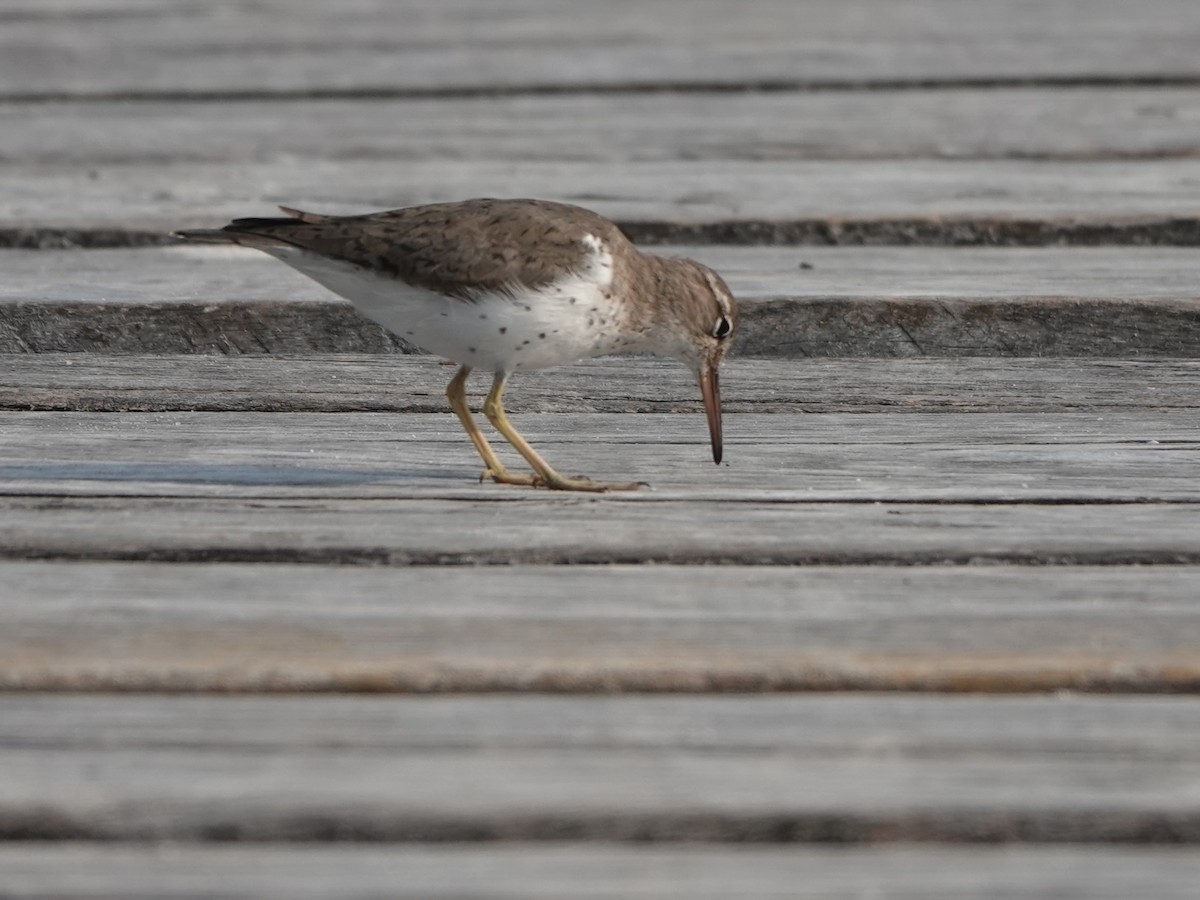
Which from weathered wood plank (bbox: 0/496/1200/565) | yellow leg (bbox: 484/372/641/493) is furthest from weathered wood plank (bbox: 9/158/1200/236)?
weathered wood plank (bbox: 0/496/1200/565)

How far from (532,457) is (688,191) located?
2.34m

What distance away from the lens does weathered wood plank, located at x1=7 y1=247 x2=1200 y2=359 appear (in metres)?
4.96

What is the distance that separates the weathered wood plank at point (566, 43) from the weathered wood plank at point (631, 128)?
32 centimetres

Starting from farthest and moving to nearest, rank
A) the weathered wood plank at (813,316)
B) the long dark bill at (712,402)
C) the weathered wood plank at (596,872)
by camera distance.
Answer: the weathered wood plank at (813,316) → the long dark bill at (712,402) → the weathered wood plank at (596,872)

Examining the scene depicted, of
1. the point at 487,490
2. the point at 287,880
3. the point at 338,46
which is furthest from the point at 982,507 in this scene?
the point at 338,46

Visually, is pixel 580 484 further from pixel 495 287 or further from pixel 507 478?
pixel 495 287

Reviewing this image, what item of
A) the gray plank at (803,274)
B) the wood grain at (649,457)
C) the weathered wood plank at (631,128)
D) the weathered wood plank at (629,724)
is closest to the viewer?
the weathered wood plank at (629,724)

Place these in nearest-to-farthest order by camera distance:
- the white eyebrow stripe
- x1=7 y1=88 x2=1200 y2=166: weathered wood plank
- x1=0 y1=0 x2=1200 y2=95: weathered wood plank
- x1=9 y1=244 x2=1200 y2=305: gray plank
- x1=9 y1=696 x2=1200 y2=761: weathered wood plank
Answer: x1=9 y1=696 x2=1200 y2=761: weathered wood plank
the white eyebrow stripe
x1=9 y1=244 x2=1200 y2=305: gray plank
x1=7 y1=88 x2=1200 y2=166: weathered wood plank
x1=0 y1=0 x2=1200 y2=95: weathered wood plank

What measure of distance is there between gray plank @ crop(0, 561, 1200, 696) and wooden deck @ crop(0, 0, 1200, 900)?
0.01 metres

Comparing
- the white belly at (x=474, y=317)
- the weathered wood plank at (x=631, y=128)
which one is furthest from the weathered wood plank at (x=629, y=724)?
the weathered wood plank at (x=631, y=128)

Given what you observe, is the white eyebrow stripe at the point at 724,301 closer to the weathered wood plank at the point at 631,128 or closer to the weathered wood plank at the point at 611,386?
the weathered wood plank at the point at 611,386

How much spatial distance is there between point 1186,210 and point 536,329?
102 inches

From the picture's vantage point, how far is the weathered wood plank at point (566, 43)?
8.08 meters

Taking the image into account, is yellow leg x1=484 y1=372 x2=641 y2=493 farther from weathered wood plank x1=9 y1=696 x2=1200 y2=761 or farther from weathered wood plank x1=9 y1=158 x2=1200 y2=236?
weathered wood plank x1=9 y1=158 x2=1200 y2=236
